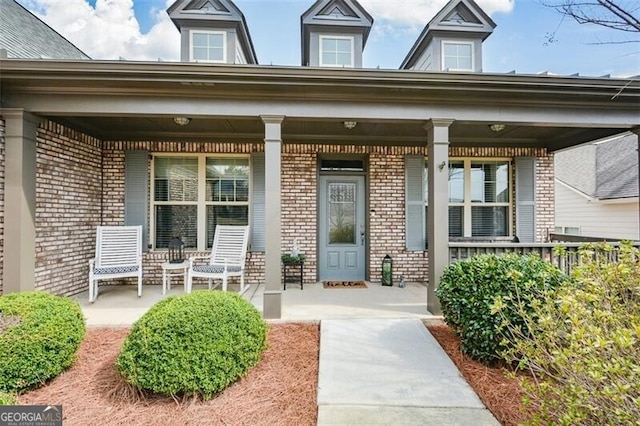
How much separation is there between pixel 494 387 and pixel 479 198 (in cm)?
423

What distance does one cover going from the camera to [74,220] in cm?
467

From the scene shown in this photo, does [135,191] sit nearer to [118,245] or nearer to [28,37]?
[118,245]

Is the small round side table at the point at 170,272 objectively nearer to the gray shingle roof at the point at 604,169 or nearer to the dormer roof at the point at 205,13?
the dormer roof at the point at 205,13

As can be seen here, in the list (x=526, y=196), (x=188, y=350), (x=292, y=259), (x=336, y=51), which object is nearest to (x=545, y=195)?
(x=526, y=196)

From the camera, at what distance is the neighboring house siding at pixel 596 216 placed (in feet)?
24.7

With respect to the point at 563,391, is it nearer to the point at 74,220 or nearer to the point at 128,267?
the point at 128,267

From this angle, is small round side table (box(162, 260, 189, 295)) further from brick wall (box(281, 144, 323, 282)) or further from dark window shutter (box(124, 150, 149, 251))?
brick wall (box(281, 144, 323, 282))

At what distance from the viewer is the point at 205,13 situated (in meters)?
5.24

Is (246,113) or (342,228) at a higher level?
(246,113)

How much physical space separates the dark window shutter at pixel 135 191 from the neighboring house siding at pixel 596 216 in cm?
1078

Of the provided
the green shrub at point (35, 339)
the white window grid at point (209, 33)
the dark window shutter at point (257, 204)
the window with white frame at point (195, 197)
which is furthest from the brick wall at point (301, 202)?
the green shrub at point (35, 339)

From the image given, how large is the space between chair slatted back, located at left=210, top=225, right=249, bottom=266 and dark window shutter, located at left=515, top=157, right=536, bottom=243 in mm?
5049

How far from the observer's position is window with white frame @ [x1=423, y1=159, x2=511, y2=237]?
5848 millimetres

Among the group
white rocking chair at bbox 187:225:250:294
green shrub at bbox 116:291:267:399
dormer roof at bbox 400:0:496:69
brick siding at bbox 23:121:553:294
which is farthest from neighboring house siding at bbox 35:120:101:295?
dormer roof at bbox 400:0:496:69
